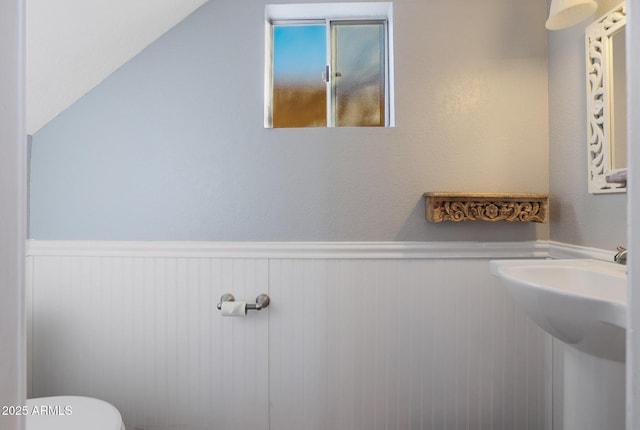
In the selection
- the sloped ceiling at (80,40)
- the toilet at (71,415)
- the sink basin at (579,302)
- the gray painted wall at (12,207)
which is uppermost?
the sloped ceiling at (80,40)

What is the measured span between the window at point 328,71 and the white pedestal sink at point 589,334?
0.95 metres

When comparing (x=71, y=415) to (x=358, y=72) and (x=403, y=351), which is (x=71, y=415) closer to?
(x=403, y=351)

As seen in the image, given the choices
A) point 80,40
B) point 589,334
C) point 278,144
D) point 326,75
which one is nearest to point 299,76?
point 326,75

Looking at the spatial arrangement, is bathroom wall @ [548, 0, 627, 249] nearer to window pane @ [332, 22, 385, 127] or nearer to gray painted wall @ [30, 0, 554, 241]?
gray painted wall @ [30, 0, 554, 241]

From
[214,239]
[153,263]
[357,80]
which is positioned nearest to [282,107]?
[357,80]

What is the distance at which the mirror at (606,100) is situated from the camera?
1044mm

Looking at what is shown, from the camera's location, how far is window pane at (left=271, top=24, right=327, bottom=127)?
5.05 ft

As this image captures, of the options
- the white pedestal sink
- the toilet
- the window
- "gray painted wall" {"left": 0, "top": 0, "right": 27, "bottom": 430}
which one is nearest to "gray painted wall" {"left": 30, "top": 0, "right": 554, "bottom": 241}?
the window

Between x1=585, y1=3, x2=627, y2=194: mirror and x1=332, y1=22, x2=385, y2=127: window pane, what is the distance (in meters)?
0.77

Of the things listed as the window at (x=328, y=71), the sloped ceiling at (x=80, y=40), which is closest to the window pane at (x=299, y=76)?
the window at (x=328, y=71)

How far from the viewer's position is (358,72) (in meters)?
1.54

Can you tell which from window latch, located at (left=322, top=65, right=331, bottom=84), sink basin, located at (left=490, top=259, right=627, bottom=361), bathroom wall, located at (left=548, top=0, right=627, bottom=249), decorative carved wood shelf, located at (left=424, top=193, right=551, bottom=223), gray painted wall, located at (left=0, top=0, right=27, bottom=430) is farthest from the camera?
window latch, located at (left=322, top=65, right=331, bottom=84)

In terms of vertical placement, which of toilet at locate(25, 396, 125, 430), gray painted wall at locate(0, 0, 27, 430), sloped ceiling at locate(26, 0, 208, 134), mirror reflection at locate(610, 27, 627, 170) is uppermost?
sloped ceiling at locate(26, 0, 208, 134)

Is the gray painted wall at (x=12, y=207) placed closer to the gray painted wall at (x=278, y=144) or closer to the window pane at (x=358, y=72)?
the gray painted wall at (x=278, y=144)
